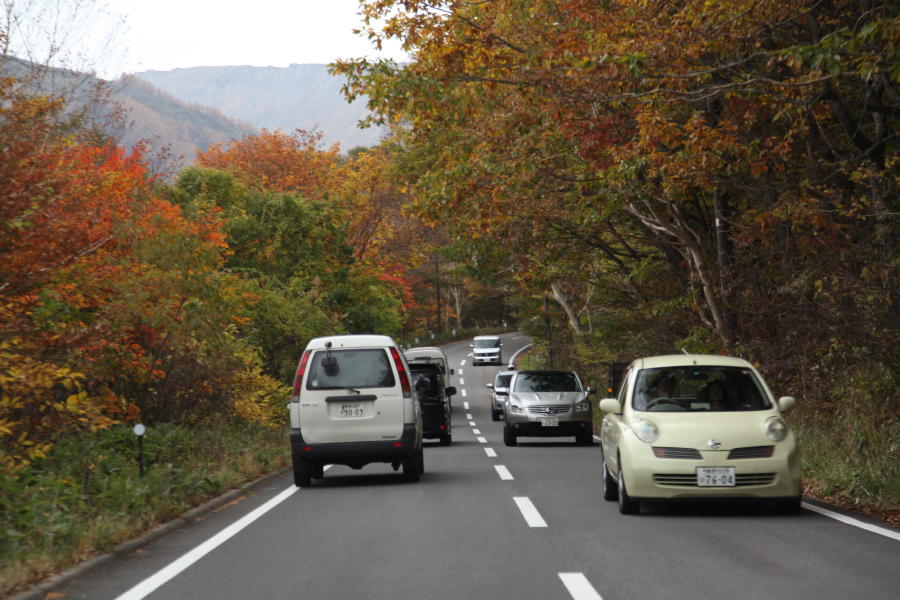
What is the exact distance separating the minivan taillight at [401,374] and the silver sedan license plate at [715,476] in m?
5.25

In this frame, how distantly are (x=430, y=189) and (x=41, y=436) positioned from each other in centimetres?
864

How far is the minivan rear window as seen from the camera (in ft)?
47.6

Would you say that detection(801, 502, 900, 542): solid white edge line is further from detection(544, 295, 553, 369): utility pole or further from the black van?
detection(544, 295, 553, 369): utility pole

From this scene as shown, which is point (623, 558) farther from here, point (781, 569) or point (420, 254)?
point (420, 254)

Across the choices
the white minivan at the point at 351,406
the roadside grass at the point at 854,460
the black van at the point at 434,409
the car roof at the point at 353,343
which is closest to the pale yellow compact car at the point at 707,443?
the roadside grass at the point at 854,460

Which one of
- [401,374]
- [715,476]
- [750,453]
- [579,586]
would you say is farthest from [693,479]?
[401,374]

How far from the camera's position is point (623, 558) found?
814 centimetres

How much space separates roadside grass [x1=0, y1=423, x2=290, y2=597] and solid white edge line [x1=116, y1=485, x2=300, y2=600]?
0.71m

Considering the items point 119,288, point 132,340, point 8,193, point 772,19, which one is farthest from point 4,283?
point 772,19

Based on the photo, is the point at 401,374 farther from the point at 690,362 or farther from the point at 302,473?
the point at 690,362

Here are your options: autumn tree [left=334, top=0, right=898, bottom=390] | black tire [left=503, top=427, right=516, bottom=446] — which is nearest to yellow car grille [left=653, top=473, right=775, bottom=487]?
autumn tree [left=334, top=0, right=898, bottom=390]

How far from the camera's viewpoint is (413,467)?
1510 cm

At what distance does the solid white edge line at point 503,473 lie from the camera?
15.4 m

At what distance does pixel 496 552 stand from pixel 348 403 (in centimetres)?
616
